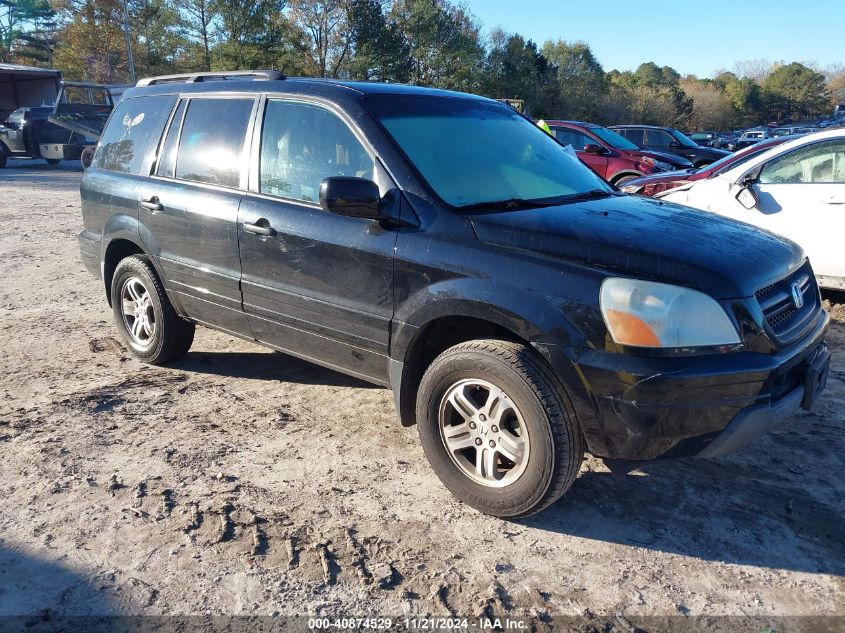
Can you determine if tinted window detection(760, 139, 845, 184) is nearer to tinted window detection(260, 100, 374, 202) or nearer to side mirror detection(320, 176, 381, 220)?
tinted window detection(260, 100, 374, 202)

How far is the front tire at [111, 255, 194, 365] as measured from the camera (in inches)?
187

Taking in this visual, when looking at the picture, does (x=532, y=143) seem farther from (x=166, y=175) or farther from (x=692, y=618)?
(x=692, y=618)

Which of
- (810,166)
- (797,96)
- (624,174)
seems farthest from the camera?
(797,96)

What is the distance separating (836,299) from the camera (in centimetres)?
664

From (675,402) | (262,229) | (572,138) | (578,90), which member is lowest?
(675,402)

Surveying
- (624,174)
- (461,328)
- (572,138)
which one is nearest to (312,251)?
(461,328)

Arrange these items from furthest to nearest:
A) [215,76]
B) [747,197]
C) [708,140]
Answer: [708,140] < [747,197] < [215,76]

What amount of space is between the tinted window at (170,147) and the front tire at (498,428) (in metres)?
2.48

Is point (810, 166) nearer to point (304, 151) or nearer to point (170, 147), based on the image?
point (304, 151)

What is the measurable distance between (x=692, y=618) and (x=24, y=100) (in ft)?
115

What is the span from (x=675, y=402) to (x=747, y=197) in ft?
14.6

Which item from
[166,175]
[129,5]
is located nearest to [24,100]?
[129,5]

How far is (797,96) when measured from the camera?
278 feet

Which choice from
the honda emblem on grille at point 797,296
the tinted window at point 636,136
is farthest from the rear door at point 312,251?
the tinted window at point 636,136
